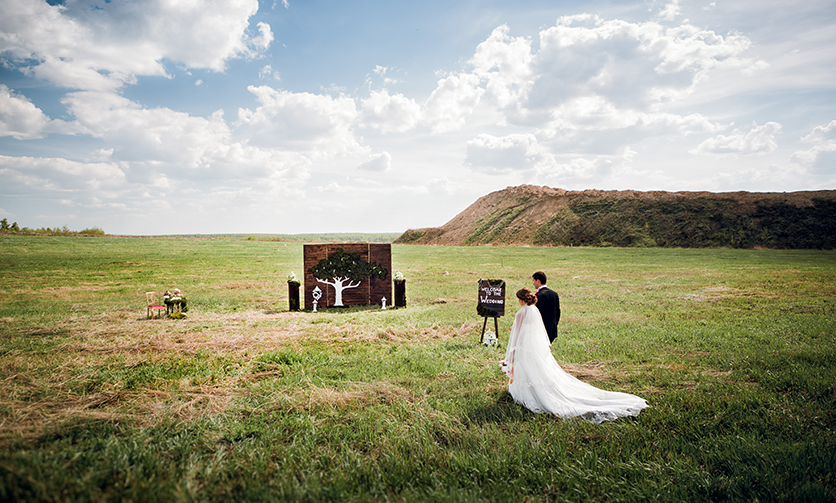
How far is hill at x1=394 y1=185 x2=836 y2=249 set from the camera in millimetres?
56438

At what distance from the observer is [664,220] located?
65188mm

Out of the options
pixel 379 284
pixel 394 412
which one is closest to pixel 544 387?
pixel 394 412

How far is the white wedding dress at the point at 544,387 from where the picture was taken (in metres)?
5.67

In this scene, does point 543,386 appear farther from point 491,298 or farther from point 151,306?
point 151,306

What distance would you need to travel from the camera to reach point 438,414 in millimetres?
5547

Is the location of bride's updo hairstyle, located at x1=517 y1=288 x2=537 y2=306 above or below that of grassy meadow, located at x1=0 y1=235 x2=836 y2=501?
Answer: above

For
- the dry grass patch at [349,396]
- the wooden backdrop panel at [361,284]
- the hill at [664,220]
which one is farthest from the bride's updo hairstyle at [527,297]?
the hill at [664,220]

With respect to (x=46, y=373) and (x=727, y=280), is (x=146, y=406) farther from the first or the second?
(x=727, y=280)

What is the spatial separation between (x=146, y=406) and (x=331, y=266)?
10.4 m

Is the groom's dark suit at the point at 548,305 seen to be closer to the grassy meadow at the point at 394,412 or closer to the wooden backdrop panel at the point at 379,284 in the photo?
the grassy meadow at the point at 394,412

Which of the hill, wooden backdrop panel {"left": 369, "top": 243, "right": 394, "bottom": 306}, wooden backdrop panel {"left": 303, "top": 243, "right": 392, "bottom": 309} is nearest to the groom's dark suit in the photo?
wooden backdrop panel {"left": 303, "top": 243, "right": 392, "bottom": 309}

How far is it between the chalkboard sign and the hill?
60.5 meters

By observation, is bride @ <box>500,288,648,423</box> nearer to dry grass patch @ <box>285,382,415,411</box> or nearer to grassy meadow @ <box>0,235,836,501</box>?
grassy meadow @ <box>0,235,836,501</box>

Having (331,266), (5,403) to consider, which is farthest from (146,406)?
(331,266)
